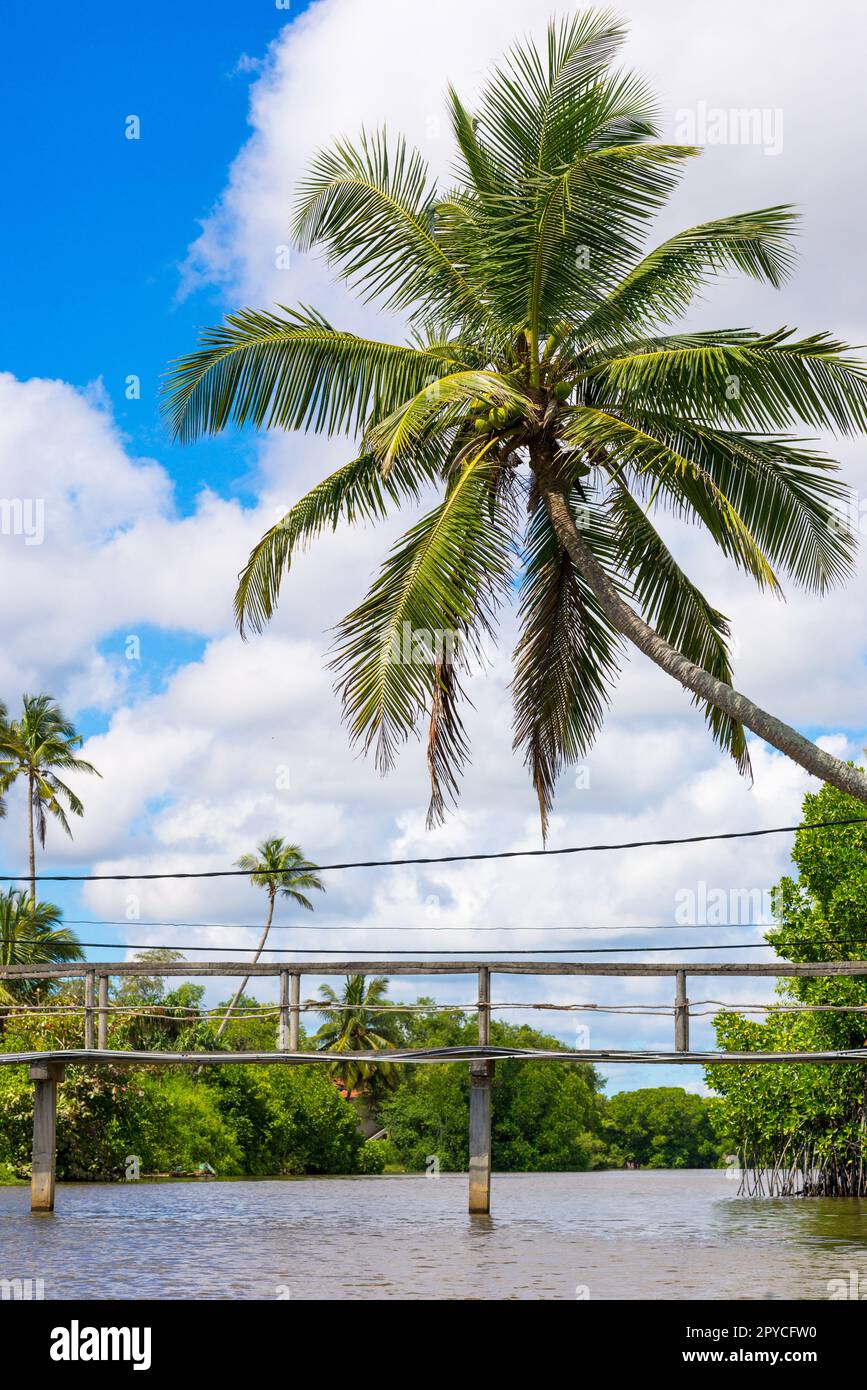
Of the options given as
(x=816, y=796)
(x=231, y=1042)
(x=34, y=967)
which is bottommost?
(x=231, y=1042)

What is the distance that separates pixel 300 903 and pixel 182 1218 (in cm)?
3196

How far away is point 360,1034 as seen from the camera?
195ft

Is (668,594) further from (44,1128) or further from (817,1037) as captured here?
(817,1037)

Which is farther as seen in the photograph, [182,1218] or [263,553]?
[182,1218]

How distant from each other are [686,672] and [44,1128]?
44.1 ft

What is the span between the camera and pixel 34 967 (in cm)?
1905

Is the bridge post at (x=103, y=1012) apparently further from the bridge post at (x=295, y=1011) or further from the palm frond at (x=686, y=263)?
the palm frond at (x=686, y=263)

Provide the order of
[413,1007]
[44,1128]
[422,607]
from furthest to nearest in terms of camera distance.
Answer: [44,1128], [413,1007], [422,607]

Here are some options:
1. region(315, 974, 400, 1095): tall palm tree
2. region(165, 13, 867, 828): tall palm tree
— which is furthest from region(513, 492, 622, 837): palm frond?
region(315, 974, 400, 1095): tall palm tree

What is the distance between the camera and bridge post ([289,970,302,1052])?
18.6 m

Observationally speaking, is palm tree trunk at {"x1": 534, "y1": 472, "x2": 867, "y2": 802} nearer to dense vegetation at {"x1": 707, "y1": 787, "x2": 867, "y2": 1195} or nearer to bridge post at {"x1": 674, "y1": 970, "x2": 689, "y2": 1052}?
bridge post at {"x1": 674, "y1": 970, "x2": 689, "y2": 1052}

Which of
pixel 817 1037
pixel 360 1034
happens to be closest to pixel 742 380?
pixel 817 1037
